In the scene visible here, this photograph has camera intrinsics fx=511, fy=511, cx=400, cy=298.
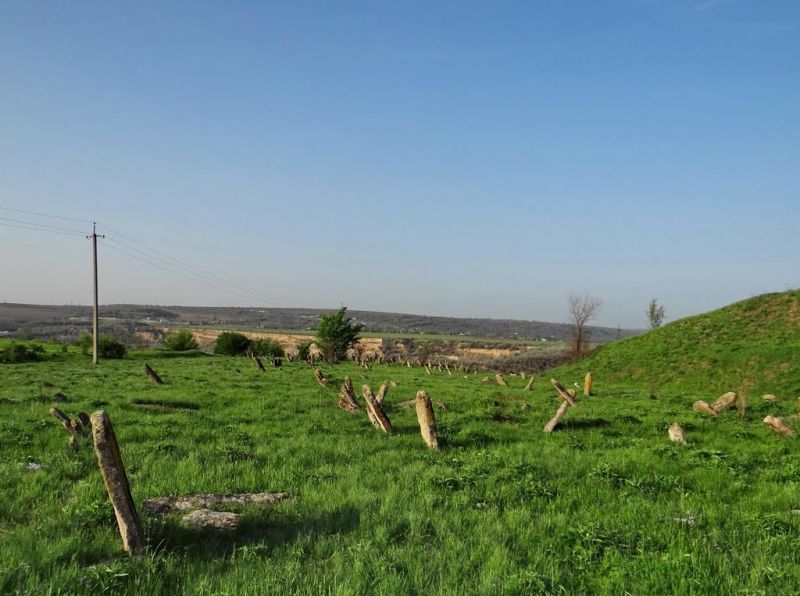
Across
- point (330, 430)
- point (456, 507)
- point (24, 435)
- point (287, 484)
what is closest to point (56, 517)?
point (287, 484)

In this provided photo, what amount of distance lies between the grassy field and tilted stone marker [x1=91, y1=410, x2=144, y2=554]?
0.25 m

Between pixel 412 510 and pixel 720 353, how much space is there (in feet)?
154

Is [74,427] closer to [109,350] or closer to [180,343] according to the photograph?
[109,350]

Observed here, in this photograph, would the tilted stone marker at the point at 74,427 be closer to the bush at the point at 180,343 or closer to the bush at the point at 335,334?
the bush at the point at 335,334

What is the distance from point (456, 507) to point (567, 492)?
2643 mm

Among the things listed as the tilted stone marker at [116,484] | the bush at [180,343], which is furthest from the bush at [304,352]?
the tilted stone marker at [116,484]

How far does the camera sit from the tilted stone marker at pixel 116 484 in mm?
6543

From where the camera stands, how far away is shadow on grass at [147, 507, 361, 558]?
22.5ft

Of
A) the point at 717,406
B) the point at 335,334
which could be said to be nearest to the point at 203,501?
the point at 717,406

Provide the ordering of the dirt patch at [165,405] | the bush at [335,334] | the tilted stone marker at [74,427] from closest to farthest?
the tilted stone marker at [74,427] < the dirt patch at [165,405] < the bush at [335,334]

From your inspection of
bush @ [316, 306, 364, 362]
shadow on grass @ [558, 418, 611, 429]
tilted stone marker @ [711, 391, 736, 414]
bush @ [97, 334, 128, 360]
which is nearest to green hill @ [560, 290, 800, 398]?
tilted stone marker @ [711, 391, 736, 414]

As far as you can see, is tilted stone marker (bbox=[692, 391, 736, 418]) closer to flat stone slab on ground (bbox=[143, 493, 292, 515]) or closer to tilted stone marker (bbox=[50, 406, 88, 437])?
flat stone slab on ground (bbox=[143, 493, 292, 515])

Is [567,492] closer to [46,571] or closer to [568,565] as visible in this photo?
[568,565]

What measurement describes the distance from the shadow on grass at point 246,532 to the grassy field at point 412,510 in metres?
0.03
